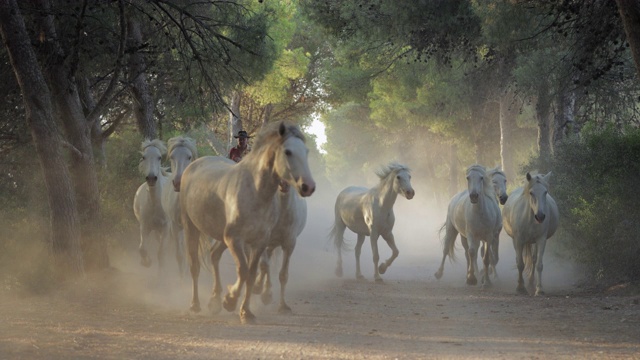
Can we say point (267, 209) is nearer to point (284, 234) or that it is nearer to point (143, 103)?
point (284, 234)

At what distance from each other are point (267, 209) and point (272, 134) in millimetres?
863

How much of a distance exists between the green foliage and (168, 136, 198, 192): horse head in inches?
300

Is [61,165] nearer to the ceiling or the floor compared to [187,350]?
nearer to the ceiling

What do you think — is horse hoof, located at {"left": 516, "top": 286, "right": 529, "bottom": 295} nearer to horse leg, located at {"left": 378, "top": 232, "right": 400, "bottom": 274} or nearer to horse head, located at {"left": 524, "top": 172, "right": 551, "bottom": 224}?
horse head, located at {"left": 524, "top": 172, "right": 551, "bottom": 224}

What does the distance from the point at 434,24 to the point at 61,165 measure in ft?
26.9

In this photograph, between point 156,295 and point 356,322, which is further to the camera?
point 156,295

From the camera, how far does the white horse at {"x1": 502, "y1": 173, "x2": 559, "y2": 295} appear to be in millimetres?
13477

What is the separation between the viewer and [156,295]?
12047mm

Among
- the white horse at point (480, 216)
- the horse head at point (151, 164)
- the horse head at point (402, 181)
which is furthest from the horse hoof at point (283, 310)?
the horse head at point (402, 181)

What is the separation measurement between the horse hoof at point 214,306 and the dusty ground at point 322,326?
12 cm

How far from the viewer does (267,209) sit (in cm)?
850

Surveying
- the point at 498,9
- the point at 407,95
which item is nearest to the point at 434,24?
the point at 498,9

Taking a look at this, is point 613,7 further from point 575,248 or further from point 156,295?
point 156,295

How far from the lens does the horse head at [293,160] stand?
25.1 feet
